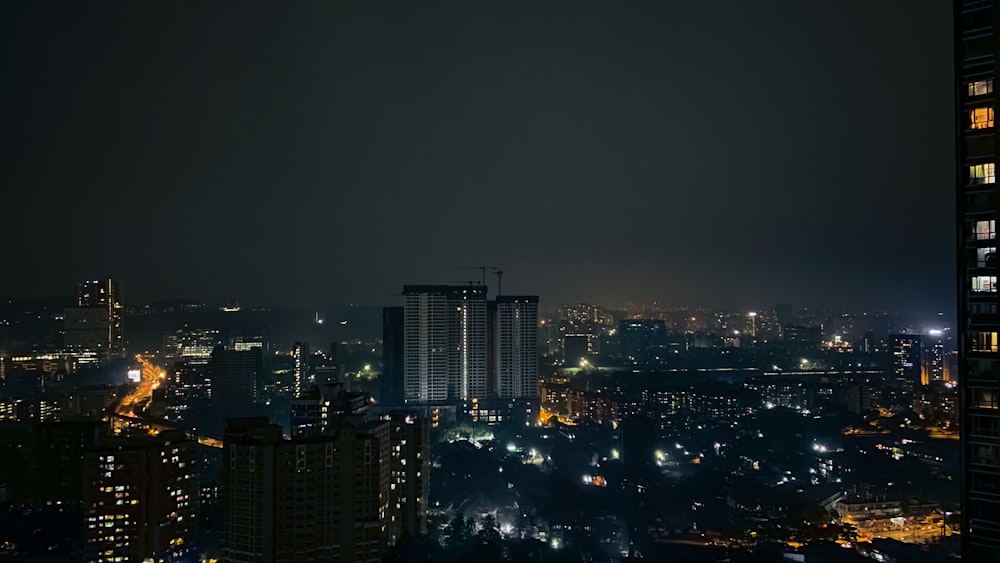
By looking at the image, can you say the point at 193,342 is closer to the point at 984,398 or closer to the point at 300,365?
the point at 300,365

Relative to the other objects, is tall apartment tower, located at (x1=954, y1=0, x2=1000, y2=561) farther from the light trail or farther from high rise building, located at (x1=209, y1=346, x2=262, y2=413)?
high rise building, located at (x1=209, y1=346, x2=262, y2=413)

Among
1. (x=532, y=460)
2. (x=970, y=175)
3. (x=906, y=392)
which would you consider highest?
(x=970, y=175)

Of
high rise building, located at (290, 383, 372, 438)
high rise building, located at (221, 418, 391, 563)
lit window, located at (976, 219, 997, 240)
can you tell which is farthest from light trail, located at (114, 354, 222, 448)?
lit window, located at (976, 219, 997, 240)

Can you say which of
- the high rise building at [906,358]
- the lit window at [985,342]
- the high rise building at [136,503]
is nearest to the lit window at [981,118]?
the lit window at [985,342]

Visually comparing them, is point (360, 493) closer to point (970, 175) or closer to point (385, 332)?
point (970, 175)

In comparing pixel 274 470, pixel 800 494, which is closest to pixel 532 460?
pixel 800 494

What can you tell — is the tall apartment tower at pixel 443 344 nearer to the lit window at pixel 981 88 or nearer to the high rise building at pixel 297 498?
the high rise building at pixel 297 498

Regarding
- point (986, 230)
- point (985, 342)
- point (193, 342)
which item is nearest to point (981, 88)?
point (986, 230)
